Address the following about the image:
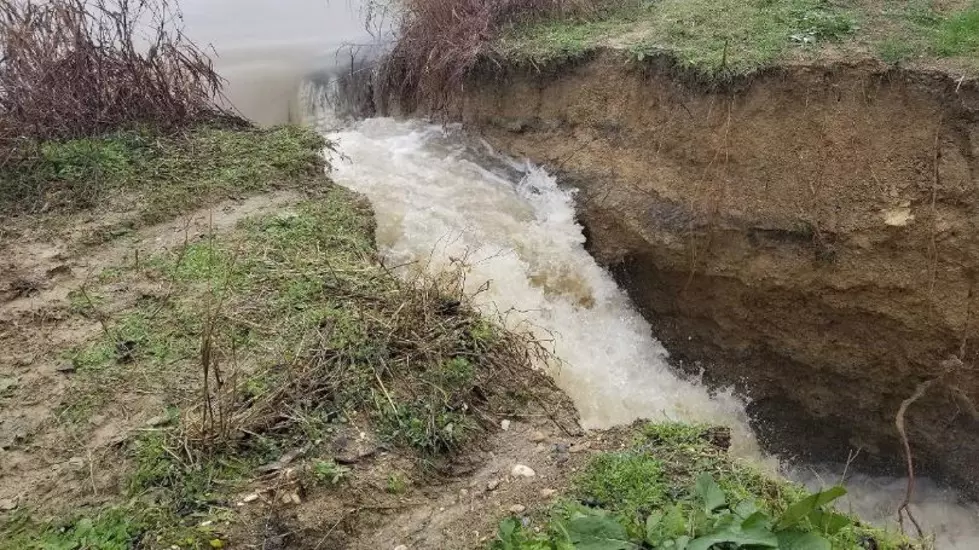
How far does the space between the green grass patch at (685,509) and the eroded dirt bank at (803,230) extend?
290 cm

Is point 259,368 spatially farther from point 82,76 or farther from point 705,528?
point 82,76

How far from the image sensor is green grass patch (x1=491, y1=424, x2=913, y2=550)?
2.67 metres

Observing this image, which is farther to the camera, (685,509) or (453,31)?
(453,31)

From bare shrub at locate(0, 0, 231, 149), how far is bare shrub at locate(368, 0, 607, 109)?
7.41ft

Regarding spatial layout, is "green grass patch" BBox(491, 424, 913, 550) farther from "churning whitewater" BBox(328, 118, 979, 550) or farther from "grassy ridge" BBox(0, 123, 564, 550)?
"churning whitewater" BBox(328, 118, 979, 550)

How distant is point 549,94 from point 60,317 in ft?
15.4

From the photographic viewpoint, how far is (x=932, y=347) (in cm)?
605

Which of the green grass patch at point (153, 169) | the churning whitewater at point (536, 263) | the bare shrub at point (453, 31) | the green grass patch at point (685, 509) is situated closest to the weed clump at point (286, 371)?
the green grass patch at point (685, 509)

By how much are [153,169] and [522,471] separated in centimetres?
418

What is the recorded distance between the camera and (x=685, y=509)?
299 centimetres

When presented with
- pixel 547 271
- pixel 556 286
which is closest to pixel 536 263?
pixel 547 271

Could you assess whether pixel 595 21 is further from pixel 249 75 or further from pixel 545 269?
pixel 249 75

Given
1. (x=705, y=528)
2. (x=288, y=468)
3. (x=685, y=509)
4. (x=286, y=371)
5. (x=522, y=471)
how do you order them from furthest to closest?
(x=286, y=371), (x=522, y=471), (x=288, y=468), (x=685, y=509), (x=705, y=528)

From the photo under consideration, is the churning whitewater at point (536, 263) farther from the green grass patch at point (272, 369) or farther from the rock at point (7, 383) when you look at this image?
the rock at point (7, 383)
